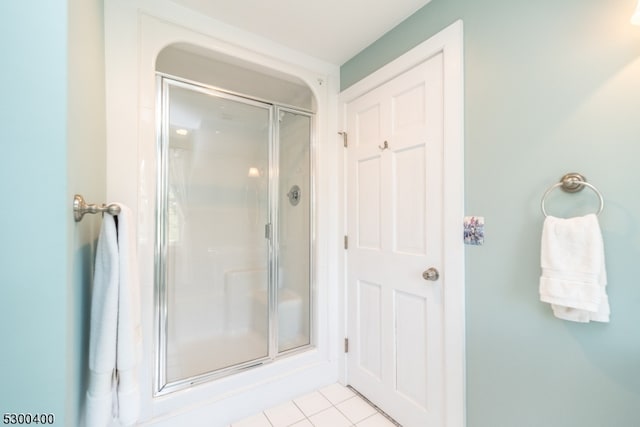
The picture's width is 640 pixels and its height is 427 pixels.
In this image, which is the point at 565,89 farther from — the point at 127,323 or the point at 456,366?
the point at 127,323

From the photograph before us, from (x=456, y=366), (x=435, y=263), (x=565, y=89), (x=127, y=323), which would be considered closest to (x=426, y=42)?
(x=565, y=89)

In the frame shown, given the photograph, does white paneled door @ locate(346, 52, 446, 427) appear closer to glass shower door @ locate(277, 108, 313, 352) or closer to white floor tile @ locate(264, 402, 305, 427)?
glass shower door @ locate(277, 108, 313, 352)

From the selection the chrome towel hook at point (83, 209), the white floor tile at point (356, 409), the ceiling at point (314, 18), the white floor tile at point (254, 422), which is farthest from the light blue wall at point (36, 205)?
the white floor tile at point (356, 409)

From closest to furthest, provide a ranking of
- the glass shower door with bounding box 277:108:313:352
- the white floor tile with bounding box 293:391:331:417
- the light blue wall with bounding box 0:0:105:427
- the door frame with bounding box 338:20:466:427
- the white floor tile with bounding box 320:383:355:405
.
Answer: the light blue wall with bounding box 0:0:105:427 → the door frame with bounding box 338:20:466:427 → the white floor tile with bounding box 293:391:331:417 → the white floor tile with bounding box 320:383:355:405 → the glass shower door with bounding box 277:108:313:352

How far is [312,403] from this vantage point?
1.72 metres

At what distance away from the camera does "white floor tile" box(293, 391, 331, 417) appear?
5.44ft

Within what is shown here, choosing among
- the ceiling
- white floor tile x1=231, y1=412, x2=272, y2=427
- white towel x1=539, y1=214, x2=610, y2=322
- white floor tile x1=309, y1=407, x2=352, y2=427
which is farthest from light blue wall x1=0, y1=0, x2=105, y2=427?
white towel x1=539, y1=214, x2=610, y2=322

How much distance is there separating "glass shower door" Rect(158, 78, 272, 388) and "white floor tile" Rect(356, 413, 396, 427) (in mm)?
728

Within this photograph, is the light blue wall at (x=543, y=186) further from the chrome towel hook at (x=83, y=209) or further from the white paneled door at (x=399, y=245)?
the chrome towel hook at (x=83, y=209)

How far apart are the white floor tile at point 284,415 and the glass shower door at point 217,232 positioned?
0.32m

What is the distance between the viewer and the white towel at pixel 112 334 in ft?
2.78

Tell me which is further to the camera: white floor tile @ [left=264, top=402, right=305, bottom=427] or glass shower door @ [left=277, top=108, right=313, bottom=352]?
Result: glass shower door @ [left=277, top=108, right=313, bottom=352]

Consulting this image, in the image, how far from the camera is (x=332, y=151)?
6.55ft

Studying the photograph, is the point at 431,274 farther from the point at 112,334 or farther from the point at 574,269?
the point at 112,334
